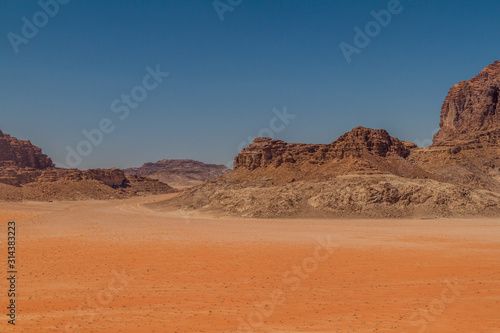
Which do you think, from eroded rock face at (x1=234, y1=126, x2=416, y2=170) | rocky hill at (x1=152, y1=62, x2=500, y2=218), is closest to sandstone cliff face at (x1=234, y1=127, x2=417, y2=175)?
eroded rock face at (x1=234, y1=126, x2=416, y2=170)

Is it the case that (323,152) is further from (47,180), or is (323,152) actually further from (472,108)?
(472,108)

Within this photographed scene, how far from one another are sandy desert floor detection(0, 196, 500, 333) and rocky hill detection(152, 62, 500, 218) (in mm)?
23463

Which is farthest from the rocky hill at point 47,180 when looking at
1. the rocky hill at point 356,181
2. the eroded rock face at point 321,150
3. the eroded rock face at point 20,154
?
the eroded rock face at point 321,150

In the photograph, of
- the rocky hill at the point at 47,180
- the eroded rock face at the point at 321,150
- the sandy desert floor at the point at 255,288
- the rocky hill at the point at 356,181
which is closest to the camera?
the sandy desert floor at the point at 255,288

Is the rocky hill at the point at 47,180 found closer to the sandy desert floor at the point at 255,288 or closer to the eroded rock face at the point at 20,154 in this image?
the eroded rock face at the point at 20,154

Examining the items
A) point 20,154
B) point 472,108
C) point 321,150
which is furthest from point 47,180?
point 472,108

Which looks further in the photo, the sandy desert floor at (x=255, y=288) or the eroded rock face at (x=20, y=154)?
the eroded rock face at (x=20, y=154)

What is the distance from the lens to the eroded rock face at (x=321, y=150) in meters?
61.4

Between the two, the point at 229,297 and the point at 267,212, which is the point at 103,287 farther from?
the point at 267,212

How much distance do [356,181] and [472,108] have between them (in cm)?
10204

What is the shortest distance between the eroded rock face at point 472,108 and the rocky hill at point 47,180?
8921cm

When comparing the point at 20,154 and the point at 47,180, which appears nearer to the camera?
the point at 47,180

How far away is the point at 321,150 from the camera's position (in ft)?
215

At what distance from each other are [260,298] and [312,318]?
2.12 metres
